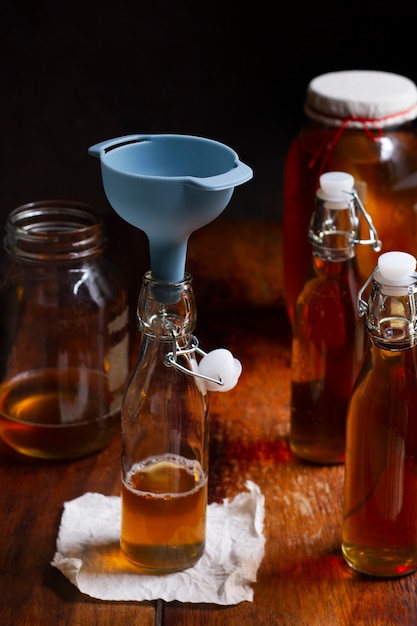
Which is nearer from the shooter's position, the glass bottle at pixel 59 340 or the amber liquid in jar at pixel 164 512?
the amber liquid in jar at pixel 164 512

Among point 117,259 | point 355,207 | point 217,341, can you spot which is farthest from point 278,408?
point 117,259

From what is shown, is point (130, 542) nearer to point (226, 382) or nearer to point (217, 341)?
point (226, 382)

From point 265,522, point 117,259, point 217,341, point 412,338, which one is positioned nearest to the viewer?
point 412,338

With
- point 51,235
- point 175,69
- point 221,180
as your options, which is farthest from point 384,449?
point 175,69

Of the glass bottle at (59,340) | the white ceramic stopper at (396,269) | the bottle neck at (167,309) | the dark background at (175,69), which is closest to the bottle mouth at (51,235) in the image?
the glass bottle at (59,340)

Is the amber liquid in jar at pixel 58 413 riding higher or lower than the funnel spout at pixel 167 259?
lower

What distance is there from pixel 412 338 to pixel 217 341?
1.35ft

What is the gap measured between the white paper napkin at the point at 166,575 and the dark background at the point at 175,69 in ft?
3.62

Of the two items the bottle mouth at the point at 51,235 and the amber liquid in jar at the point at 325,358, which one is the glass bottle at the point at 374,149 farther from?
the bottle mouth at the point at 51,235

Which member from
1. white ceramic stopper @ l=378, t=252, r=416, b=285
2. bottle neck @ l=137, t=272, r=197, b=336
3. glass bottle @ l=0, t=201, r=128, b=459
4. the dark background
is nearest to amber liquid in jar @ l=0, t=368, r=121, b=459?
glass bottle @ l=0, t=201, r=128, b=459

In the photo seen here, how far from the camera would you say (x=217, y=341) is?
112 cm

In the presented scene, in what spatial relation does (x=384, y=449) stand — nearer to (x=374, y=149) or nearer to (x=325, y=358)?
(x=325, y=358)

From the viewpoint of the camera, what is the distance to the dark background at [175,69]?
5.88 ft

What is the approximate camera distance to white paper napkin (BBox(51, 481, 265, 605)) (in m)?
0.76
